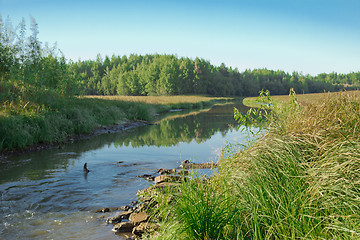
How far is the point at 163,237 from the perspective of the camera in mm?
3859

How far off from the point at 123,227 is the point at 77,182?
11.8ft

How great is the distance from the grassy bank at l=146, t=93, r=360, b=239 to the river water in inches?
75.6

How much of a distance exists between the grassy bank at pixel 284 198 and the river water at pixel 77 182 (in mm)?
1921

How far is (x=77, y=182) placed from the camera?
8.57 metres

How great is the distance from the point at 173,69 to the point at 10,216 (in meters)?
86.7

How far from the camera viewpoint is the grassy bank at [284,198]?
11.6 feet

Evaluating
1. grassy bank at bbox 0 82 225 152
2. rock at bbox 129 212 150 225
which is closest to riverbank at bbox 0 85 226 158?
grassy bank at bbox 0 82 225 152

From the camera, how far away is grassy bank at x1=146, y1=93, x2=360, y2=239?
353 cm

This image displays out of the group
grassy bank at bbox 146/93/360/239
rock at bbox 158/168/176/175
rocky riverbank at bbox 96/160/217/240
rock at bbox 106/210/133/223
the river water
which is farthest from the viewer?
rock at bbox 158/168/176/175

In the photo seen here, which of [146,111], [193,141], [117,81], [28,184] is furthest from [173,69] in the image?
[28,184]

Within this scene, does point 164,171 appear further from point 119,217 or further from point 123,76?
point 123,76

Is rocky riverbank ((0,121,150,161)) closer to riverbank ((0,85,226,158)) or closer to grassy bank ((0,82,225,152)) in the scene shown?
riverbank ((0,85,226,158))

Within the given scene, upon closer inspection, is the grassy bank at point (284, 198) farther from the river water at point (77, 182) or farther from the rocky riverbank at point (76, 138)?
the rocky riverbank at point (76, 138)

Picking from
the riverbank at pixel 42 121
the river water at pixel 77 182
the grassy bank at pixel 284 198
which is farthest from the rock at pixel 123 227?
the riverbank at pixel 42 121
